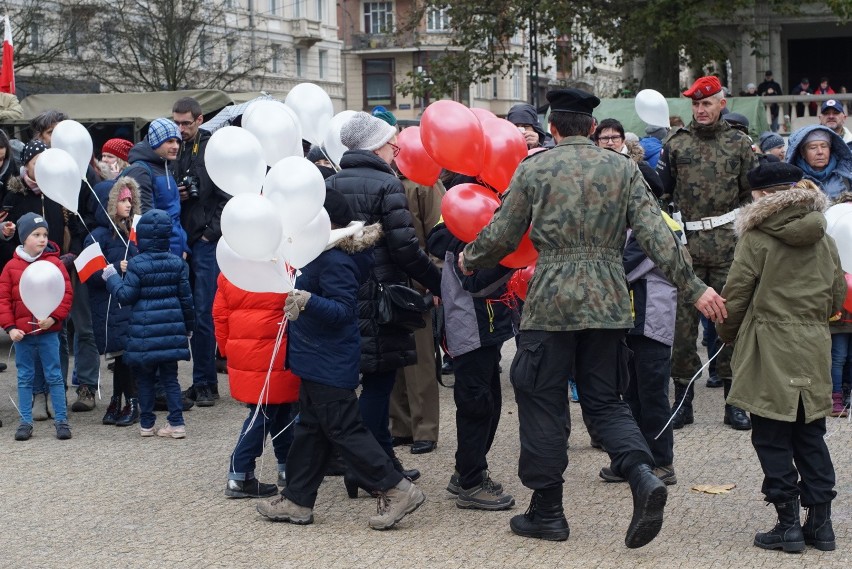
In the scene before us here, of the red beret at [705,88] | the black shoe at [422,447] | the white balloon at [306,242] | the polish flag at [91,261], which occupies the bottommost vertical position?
the black shoe at [422,447]

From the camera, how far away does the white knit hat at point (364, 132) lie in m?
6.66

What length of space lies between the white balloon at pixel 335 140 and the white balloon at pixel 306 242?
196 centimetres

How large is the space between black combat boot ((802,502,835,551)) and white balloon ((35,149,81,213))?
211 inches

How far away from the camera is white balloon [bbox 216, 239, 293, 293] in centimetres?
565

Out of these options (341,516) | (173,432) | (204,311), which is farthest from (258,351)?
(204,311)

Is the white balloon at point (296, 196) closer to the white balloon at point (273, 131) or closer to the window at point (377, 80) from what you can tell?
the white balloon at point (273, 131)

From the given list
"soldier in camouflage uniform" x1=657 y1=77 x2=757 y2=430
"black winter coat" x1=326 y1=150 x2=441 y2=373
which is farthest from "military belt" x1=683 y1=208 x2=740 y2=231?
"black winter coat" x1=326 y1=150 x2=441 y2=373

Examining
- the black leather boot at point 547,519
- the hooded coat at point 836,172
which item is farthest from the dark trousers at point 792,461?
the hooded coat at point 836,172

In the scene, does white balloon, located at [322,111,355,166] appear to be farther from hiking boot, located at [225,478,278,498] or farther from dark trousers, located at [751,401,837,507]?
A: dark trousers, located at [751,401,837,507]

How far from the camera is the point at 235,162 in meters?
6.53

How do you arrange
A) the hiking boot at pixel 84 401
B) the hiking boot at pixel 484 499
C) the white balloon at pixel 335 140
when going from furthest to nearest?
the hiking boot at pixel 84 401 < the white balloon at pixel 335 140 < the hiking boot at pixel 484 499

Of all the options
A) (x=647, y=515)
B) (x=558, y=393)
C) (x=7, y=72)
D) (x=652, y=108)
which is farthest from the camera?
(x=7, y=72)

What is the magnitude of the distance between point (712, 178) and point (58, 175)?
446 cm

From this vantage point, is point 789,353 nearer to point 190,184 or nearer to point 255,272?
point 255,272
